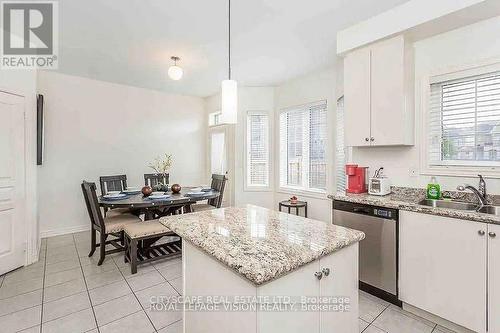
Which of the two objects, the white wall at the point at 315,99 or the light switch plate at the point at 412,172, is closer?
the light switch plate at the point at 412,172

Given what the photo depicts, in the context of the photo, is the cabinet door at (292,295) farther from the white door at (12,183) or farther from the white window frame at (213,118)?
the white window frame at (213,118)

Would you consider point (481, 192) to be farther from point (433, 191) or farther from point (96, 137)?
point (96, 137)

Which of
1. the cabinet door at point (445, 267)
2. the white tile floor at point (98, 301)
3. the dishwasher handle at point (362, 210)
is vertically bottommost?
the white tile floor at point (98, 301)

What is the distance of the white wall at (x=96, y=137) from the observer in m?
4.05

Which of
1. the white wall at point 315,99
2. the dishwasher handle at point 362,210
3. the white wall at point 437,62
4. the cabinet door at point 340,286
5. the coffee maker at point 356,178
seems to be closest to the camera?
the cabinet door at point 340,286

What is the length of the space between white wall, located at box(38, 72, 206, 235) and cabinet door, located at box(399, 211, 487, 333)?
14.9 ft

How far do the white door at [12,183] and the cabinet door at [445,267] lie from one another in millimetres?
4116

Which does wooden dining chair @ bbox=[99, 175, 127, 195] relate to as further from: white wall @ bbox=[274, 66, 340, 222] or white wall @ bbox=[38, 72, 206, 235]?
white wall @ bbox=[274, 66, 340, 222]

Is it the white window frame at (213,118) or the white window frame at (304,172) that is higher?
the white window frame at (213,118)

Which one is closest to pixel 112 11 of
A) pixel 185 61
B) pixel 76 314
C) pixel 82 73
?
pixel 185 61

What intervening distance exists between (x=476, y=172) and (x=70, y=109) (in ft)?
18.2

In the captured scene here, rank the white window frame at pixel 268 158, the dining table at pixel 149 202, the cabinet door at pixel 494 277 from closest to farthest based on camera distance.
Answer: the cabinet door at pixel 494 277 → the dining table at pixel 149 202 → the white window frame at pixel 268 158

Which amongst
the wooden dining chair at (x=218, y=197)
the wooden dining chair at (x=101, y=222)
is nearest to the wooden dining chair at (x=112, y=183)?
the wooden dining chair at (x=101, y=222)

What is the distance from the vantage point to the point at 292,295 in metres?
1.08
